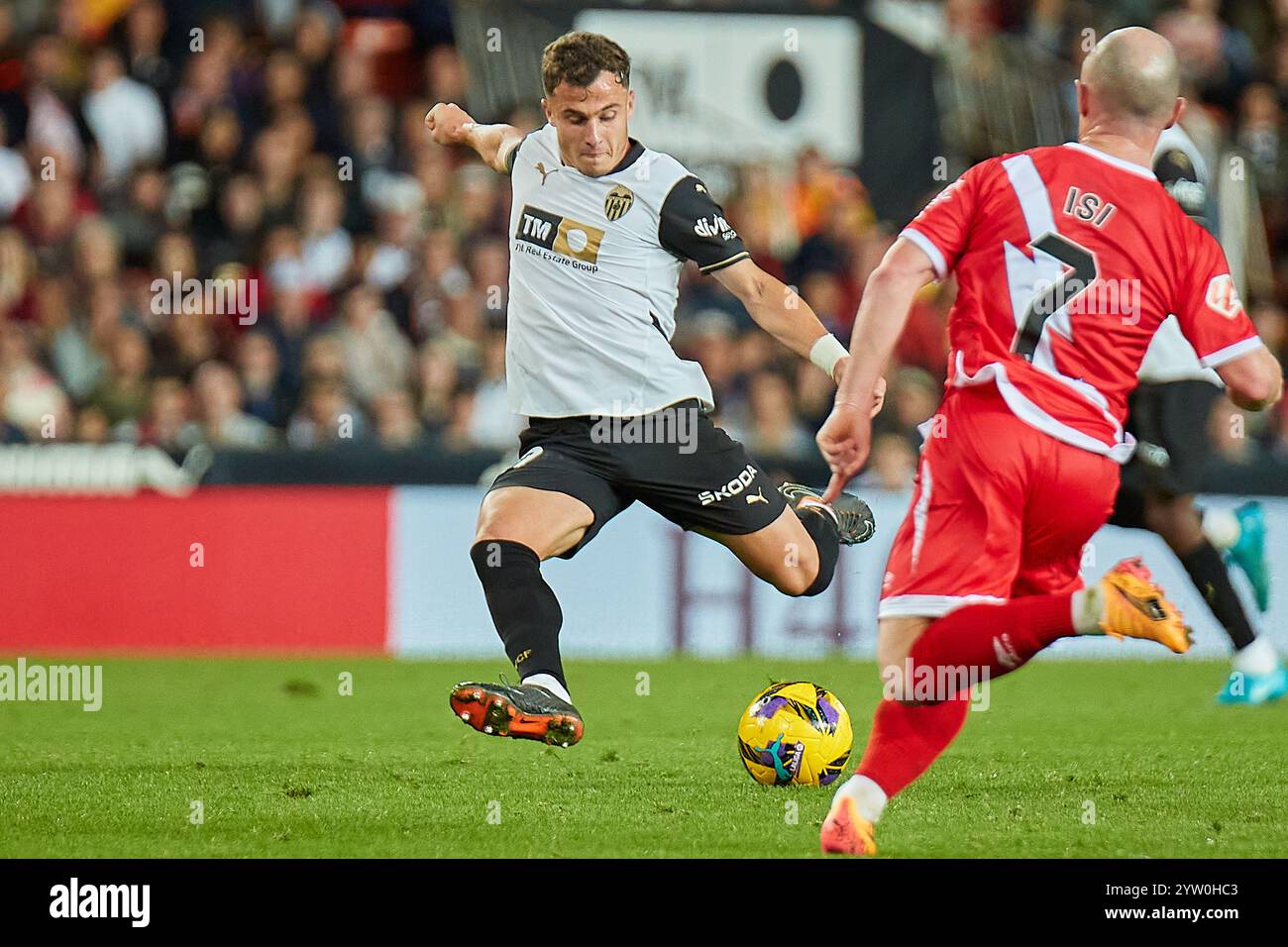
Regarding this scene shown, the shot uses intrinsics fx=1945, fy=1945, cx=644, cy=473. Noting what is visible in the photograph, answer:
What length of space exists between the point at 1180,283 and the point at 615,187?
7.26ft

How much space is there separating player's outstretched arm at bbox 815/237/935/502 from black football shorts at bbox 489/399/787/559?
5.43 ft

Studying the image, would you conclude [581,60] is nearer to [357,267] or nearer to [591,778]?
[591,778]

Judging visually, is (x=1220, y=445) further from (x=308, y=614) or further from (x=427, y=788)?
(x=427, y=788)

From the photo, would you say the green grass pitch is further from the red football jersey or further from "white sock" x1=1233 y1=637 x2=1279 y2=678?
the red football jersey

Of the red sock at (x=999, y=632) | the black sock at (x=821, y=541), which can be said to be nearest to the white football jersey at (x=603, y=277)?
the black sock at (x=821, y=541)

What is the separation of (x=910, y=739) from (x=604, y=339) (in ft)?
6.86

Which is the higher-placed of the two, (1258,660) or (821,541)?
(821,541)

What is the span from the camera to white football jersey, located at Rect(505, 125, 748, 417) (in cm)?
654

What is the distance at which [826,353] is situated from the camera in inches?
254

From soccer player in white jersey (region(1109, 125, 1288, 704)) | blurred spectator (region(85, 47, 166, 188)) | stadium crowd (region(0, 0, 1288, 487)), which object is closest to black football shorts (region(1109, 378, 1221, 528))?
soccer player in white jersey (region(1109, 125, 1288, 704))

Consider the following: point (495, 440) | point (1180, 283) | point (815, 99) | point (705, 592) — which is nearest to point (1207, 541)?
point (1180, 283)

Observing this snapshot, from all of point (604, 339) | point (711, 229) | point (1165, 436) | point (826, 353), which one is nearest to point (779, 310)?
point (826, 353)

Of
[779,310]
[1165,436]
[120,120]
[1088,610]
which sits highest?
[120,120]

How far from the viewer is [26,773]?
6836mm
